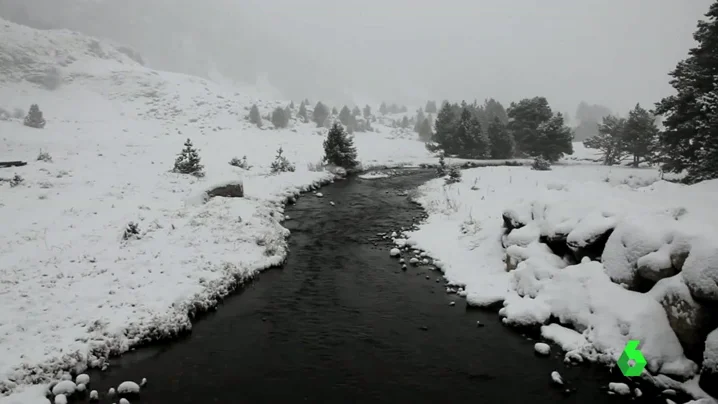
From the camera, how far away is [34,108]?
60.4 meters

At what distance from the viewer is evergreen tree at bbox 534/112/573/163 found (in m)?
52.2

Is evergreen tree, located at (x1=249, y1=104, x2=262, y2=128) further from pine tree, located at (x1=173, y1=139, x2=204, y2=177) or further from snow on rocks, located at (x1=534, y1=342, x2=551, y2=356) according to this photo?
snow on rocks, located at (x1=534, y1=342, x2=551, y2=356)

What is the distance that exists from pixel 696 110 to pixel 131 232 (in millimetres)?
31649

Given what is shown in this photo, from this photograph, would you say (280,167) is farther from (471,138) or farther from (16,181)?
(471,138)

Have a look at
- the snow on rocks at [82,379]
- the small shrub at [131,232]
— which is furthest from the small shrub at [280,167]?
the snow on rocks at [82,379]

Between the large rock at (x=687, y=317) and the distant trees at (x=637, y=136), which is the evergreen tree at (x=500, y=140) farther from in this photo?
the large rock at (x=687, y=317)

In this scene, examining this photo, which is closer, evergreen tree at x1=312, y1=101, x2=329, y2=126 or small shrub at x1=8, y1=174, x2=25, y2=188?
small shrub at x1=8, y1=174, x2=25, y2=188

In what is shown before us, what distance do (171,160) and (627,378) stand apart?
141ft

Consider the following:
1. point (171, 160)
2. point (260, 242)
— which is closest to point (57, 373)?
point (260, 242)

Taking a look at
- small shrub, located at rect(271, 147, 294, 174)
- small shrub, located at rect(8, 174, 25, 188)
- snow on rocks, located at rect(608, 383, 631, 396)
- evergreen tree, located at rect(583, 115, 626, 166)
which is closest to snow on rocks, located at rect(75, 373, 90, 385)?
snow on rocks, located at rect(608, 383, 631, 396)

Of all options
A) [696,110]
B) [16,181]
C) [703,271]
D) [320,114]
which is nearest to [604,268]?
[703,271]

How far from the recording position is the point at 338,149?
46375mm

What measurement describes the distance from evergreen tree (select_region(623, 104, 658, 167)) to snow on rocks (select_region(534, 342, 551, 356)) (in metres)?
49.9

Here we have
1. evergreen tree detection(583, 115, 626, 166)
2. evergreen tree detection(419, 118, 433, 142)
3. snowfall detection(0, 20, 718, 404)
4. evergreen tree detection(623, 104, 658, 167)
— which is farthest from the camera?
evergreen tree detection(419, 118, 433, 142)
